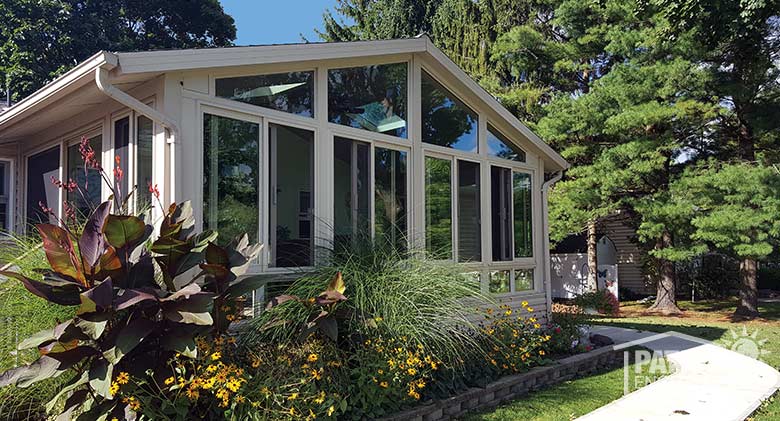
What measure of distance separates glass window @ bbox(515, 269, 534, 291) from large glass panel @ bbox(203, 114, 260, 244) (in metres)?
4.67

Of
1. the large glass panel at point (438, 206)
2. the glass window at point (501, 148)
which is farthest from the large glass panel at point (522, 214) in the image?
the large glass panel at point (438, 206)

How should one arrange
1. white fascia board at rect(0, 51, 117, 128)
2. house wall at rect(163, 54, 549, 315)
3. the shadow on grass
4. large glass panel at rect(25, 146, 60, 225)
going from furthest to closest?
the shadow on grass, large glass panel at rect(25, 146, 60, 225), house wall at rect(163, 54, 549, 315), white fascia board at rect(0, 51, 117, 128)

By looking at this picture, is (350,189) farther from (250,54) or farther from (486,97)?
(486,97)

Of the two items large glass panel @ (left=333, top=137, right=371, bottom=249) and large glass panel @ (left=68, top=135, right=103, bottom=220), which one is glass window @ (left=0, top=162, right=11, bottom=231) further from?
large glass panel @ (left=333, top=137, right=371, bottom=249)

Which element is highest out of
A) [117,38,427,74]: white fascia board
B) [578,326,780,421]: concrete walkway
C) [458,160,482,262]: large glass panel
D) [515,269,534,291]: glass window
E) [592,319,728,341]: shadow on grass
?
[117,38,427,74]: white fascia board

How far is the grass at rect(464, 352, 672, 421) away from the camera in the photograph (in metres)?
5.30

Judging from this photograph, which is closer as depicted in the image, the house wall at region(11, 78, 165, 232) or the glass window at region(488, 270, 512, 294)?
the house wall at region(11, 78, 165, 232)

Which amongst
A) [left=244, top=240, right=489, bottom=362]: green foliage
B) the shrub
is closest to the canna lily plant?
[left=244, top=240, right=489, bottom=362]: green foliage

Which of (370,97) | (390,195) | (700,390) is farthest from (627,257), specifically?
(370,97)

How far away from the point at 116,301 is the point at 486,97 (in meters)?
5.88

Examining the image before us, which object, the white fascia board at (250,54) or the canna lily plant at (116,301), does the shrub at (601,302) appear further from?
the canna lily plant at (116,301)

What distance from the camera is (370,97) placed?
6910 millimetres

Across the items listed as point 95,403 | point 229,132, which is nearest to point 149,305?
point 95,403

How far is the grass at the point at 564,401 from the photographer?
5305mm
